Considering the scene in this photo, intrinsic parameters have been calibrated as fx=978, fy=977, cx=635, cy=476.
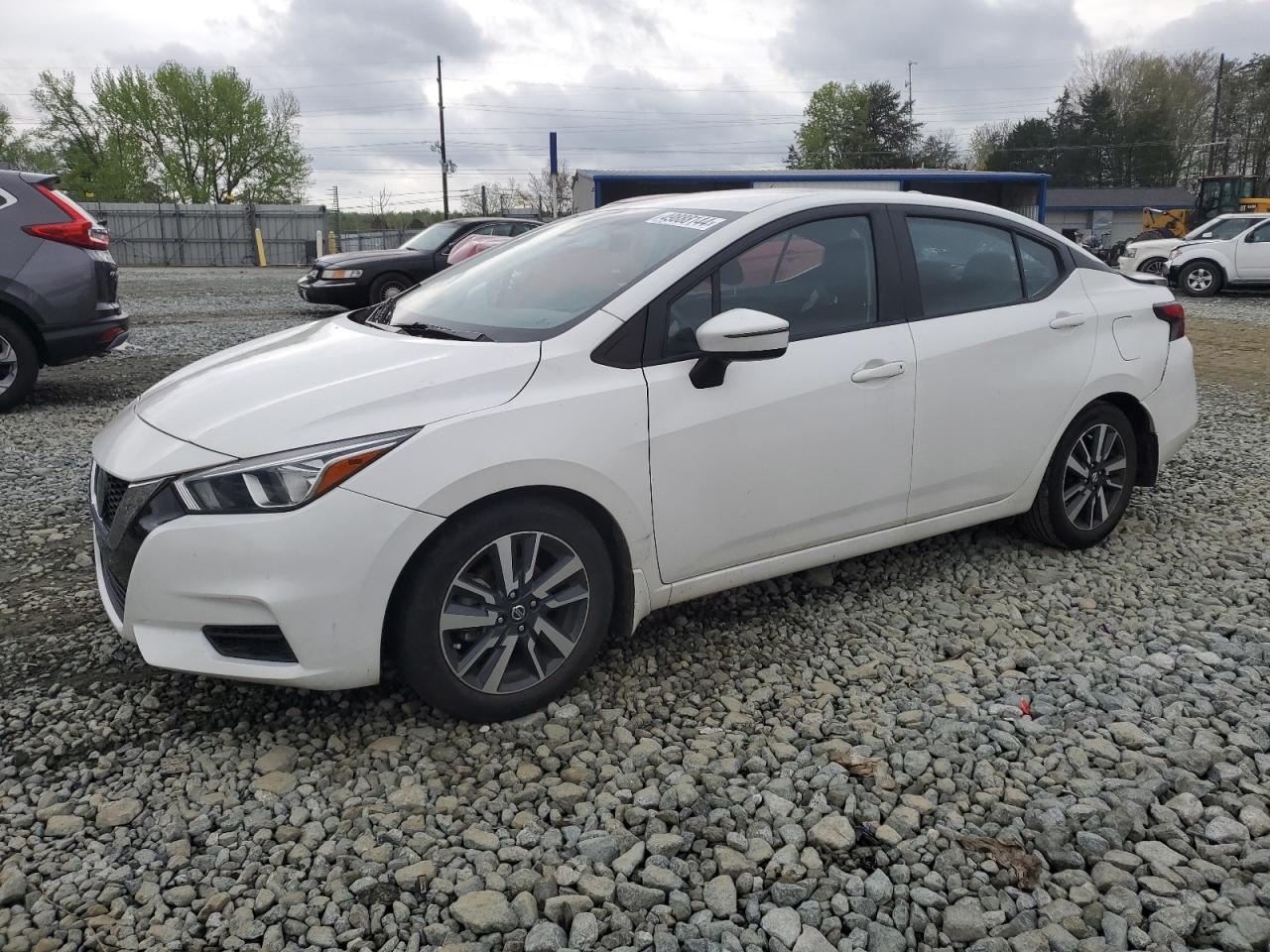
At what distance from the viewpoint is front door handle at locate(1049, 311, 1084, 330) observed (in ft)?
13.4

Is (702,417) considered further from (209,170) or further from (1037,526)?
(209,170)

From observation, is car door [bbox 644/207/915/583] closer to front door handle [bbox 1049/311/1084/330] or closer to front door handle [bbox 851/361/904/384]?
front door handle [bbox 851/361/904/384]

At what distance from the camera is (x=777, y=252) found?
136 inches

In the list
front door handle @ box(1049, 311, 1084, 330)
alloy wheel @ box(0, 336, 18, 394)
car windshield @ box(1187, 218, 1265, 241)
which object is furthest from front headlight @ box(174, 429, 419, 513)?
car windshield @ box(1187, 218, 1265, 241)

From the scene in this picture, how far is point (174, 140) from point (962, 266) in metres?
65.1

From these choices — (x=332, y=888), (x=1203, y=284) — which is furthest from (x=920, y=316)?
(x=1203, y=284)

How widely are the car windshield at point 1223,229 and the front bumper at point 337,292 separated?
15.6 m

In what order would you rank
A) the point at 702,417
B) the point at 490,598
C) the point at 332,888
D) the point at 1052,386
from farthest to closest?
the point at 1052,386 < the point at 702,417 < the point at 490,598 < the point at 332,888

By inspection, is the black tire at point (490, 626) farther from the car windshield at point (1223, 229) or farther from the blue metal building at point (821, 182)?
the blue metal building at point (821, 182)

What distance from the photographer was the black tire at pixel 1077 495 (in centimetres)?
421

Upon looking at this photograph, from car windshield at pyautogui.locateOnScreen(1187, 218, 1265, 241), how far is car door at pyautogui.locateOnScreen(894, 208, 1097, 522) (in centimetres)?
1744

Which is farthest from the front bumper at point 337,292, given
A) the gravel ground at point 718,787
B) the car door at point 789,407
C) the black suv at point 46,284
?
the car door at point 789,407

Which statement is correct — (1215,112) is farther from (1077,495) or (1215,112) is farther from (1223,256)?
(1077,495)

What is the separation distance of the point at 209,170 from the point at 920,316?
64577mm
